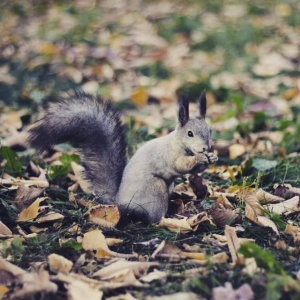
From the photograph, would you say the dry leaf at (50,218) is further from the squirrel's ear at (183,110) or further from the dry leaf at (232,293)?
the dry leaf at (232,293)

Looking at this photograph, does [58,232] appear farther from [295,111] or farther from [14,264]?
[295,111]

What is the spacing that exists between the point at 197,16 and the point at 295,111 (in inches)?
129

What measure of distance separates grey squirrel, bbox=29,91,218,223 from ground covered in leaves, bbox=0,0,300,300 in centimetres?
13

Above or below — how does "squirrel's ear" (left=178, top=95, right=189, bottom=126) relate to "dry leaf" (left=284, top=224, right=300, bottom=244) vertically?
above

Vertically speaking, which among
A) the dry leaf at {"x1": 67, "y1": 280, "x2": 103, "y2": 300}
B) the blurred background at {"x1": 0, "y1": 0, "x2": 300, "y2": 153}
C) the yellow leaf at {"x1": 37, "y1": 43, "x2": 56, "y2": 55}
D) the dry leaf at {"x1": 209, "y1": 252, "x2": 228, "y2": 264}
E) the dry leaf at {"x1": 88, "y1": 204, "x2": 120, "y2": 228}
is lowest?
the blurred background at {"x1": 0, "y1": 0, "x2": 300, "y2": 153}

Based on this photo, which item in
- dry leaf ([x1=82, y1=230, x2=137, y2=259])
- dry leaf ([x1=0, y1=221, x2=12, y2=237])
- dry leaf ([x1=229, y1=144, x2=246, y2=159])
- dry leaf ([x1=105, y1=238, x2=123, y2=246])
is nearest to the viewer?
dry leaf ([x1=82, y1=230, x2=137, y2=259])

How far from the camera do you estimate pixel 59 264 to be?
253cm

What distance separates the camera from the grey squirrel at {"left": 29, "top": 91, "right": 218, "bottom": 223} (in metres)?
3.06

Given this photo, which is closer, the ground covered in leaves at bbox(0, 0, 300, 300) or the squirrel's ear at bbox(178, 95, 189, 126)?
the ground covered in leaves at bbox(0, 0, 300, 300)

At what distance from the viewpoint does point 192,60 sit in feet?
22.2

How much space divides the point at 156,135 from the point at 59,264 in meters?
2.08

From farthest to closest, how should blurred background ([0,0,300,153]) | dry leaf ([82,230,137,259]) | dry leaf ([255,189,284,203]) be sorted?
blurred background ([0,0,300,153]) < dry leaf ([255,189,284,203]) < dry leaf ([82,230,137,259])

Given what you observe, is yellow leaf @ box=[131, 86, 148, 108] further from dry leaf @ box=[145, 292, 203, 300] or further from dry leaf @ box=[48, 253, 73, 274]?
dry leaf @ box=[145, 292, 203, 300]

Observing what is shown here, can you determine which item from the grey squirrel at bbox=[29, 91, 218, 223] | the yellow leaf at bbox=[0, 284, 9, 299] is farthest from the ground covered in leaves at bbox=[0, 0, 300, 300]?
the grey squirrel at bbox=[29, 91, 218, 223]
